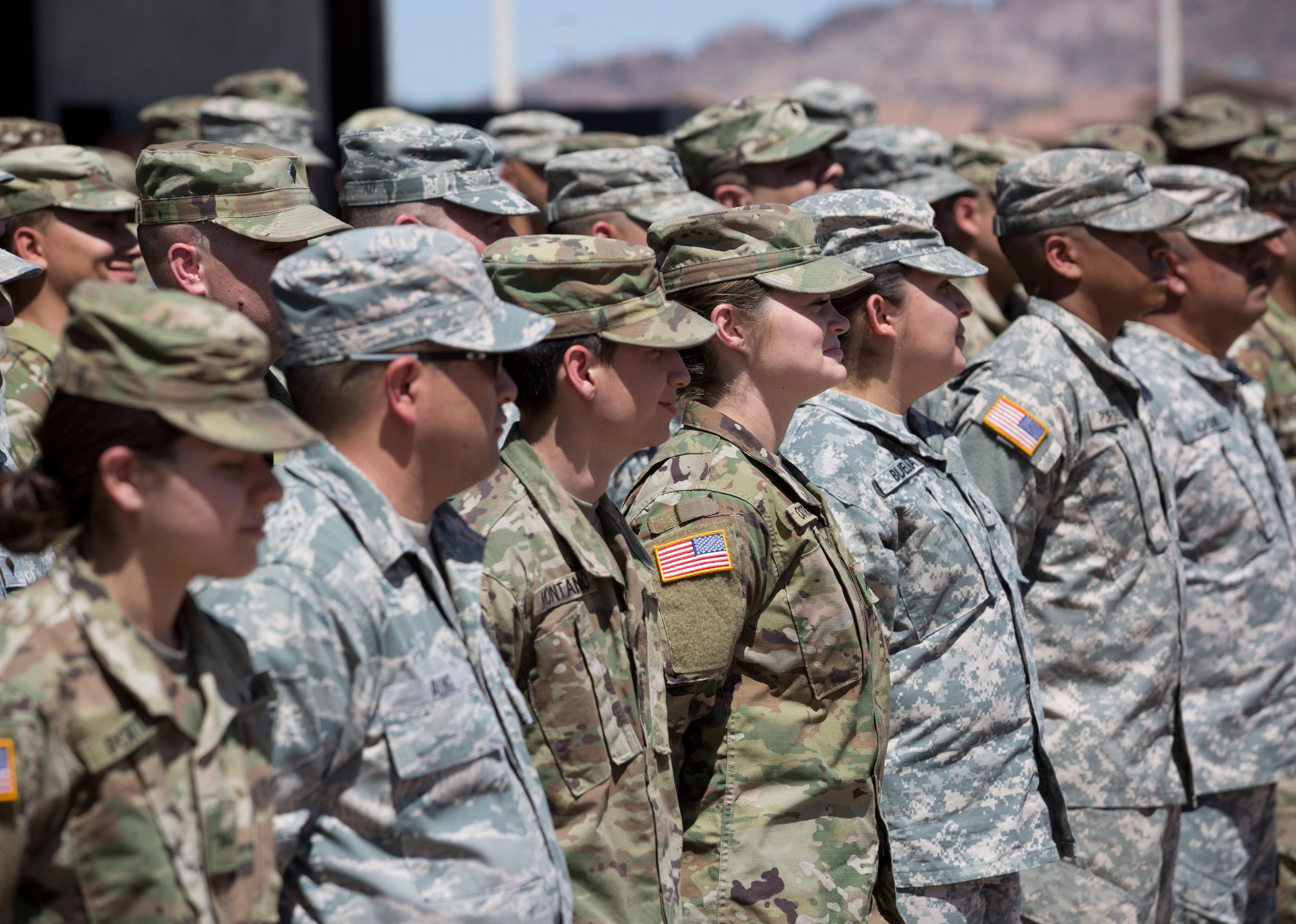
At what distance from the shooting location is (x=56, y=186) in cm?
457

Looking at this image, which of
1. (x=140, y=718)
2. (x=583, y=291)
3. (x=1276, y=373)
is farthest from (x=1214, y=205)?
(x=140, y=718)

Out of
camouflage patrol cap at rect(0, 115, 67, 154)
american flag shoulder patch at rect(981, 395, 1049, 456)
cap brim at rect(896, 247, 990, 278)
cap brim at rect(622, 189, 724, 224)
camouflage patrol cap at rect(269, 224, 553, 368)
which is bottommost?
american flag shoulder patch at rect(981, 395, 1049, 456)

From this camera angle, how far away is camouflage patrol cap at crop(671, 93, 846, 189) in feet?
18.1

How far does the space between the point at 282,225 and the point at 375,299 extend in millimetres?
1226

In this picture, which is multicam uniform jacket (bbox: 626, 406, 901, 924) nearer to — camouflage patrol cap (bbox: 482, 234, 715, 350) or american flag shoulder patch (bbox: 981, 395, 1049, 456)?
camouflage patrol cap (bbox: 482, 234, 715, 350)

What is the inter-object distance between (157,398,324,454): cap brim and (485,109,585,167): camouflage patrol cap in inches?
198

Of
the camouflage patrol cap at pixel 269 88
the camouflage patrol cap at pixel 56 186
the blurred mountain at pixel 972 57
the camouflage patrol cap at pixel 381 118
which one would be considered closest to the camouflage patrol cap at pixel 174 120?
the camouflage patrol cap at pixel 381 118

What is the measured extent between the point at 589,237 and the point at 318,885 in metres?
1.28

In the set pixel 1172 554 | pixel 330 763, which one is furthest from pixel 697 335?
pixel 1172 554

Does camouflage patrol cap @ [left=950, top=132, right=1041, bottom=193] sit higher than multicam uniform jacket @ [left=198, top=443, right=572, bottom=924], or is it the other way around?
multicam uniform jacket @ [left=198, top=443, right=572, bottom=924]

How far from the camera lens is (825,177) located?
5629 mm

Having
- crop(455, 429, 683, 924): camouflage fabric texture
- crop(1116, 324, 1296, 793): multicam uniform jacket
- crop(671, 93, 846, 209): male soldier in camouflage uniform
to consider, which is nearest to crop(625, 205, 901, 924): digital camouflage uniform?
crop(455, 429, 683, 924): camouflage fabric texture

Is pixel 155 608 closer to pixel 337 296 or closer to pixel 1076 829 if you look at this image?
pixel 337 296

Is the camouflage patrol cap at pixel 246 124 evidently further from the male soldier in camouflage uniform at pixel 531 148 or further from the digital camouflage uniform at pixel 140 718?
the digital camouflage uniform at pixel 140 718
